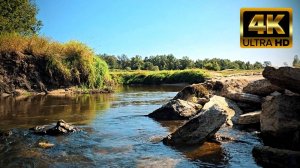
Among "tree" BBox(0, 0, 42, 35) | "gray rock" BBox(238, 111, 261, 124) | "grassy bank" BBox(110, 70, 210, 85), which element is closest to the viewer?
"gray rock" BBox(238, 111, 261, 124)

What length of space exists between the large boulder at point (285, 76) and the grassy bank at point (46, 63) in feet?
70.3

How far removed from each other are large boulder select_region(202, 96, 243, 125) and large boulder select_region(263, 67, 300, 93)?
3.96 meters

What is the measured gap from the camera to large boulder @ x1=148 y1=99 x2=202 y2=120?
1517 cm

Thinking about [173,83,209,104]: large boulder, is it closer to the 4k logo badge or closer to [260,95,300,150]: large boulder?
the 4k logo badge

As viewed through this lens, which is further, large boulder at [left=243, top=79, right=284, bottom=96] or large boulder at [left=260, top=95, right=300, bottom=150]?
large boulder at [left=243, top=79, right=284, bottom=96]

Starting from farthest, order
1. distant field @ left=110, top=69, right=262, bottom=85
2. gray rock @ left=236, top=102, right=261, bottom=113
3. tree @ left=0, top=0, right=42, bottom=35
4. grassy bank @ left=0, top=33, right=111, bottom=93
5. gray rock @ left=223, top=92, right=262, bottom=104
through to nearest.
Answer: distant field @ left=110, top=69, right=262, bottom=85 → tree @ left=0, top=0, right=42, bottom=35 → grassy bank @ left=0, top=33, right=111, bottom=93 → gray rock @ left=236, top=102, right=261, bottom=113 → gray rock @ left=223, top=92, right=262, bottom=104

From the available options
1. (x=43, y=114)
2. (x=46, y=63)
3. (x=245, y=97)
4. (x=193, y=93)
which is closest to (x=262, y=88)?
(x=245, y=97)

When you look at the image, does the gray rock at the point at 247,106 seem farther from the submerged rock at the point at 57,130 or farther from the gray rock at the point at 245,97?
the submerged rock at the point at 57,130

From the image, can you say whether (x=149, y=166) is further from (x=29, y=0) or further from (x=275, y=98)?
(x=29, y=0)

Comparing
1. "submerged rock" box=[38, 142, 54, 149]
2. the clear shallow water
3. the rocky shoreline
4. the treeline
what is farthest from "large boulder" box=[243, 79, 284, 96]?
the treeline

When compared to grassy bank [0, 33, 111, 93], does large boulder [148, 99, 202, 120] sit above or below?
below

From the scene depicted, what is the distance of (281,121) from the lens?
9.78 metres

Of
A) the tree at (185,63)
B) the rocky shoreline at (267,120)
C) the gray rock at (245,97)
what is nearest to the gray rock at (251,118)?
the rocky shoreline at (267,120)

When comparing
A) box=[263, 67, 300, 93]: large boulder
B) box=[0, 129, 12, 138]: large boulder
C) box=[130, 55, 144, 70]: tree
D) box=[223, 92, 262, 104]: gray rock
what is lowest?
box=[0, 129, 12, 138]: large boulder
